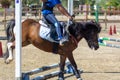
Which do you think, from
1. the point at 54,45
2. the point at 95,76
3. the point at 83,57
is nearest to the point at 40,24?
the point at 54,45

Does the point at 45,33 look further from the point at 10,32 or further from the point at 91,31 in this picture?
the point at 91,31

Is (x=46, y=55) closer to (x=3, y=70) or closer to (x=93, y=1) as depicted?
(x=3, y=70)

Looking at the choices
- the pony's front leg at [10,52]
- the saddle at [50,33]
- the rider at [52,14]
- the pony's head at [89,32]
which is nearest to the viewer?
the pony's front leg at [10,52]

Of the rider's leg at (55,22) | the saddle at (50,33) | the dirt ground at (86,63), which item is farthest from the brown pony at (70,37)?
the dirt ground at (86,63)

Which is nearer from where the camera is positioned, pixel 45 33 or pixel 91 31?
pixel 45 33

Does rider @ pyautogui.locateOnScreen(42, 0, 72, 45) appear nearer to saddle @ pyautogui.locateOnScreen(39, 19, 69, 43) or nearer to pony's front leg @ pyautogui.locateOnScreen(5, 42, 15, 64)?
saddle @ pyautogui.locateOnScreen(39, 19, 69, 43)

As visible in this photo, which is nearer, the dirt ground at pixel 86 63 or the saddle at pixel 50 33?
the saddle at pixel 50 33

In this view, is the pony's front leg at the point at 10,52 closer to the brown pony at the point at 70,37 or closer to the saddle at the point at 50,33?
the brown pony at the point at 70,37

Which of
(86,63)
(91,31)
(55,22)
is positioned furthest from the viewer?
(86,63)

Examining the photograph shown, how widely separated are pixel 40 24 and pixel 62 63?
1.07 m

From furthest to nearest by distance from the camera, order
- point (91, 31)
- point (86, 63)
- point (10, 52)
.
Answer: point (86, 63)
point (91, 31)
point (10, 52)

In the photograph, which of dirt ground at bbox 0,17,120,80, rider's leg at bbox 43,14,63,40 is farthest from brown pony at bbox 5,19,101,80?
dirt ground at bbox 0,17,120,80

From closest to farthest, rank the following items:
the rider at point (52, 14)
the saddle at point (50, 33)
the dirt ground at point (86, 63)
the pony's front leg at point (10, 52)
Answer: the pony's front leg at point (10, 52), the rider at point (52, 14), the saddle at point (50, 33), the dirt ground at point (86, 63)

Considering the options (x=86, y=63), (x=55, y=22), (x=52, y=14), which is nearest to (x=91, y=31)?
(x=55, y=22)
